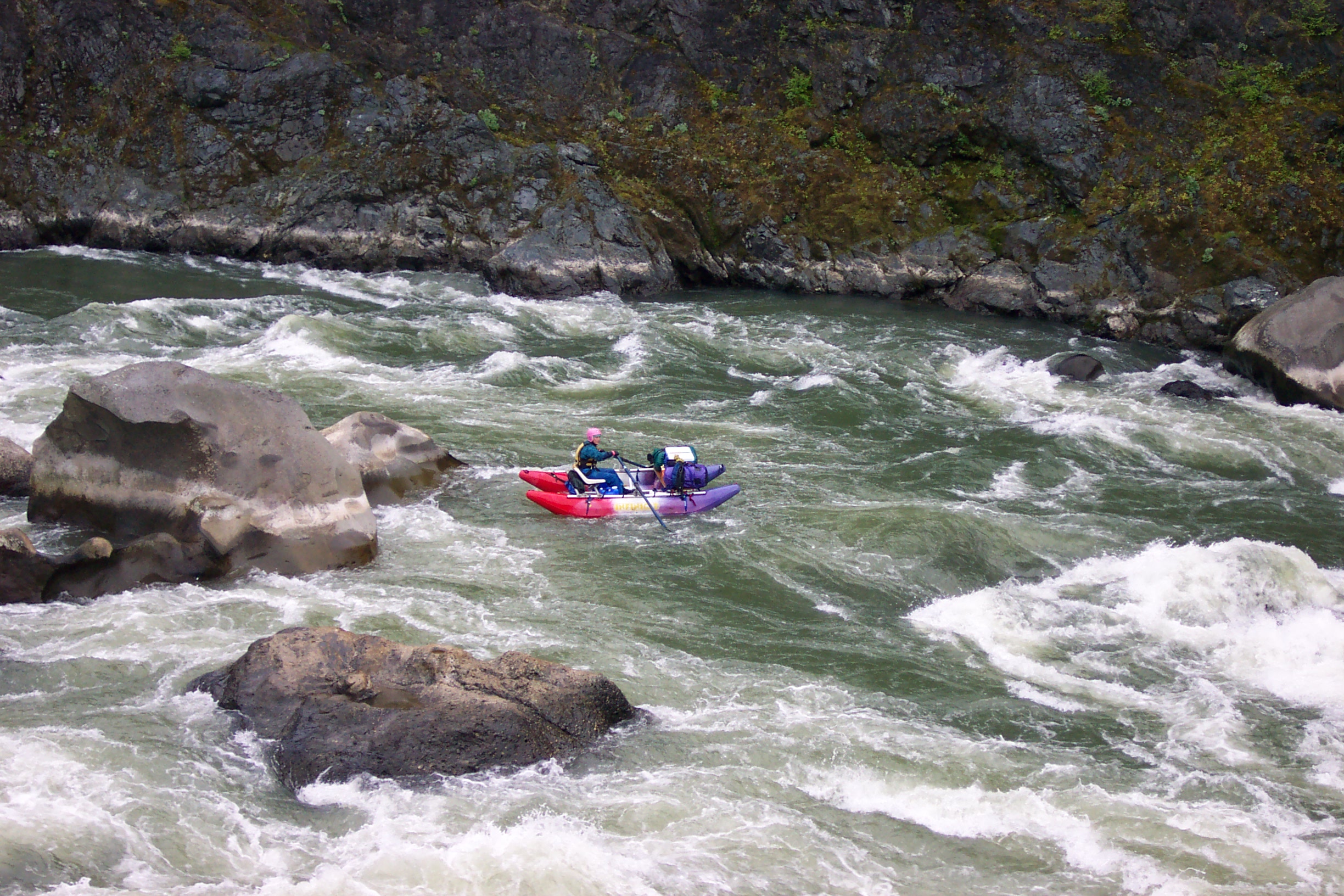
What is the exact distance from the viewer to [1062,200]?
24.6 meters

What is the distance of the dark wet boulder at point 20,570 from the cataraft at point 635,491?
16.0 feet

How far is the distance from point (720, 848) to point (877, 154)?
2334cm

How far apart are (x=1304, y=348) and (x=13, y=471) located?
18.4 metres

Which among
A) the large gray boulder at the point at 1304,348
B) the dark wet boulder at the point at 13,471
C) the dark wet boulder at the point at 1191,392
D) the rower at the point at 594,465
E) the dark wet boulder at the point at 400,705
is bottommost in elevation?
the dark wet boulder at the point at 13,471

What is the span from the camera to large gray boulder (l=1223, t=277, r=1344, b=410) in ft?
55.4

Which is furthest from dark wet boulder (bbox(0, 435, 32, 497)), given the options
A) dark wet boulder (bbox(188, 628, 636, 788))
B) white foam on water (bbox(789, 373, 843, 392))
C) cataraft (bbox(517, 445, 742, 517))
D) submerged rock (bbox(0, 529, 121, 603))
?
white foam on water (bbox(789, 373, 843, 392))

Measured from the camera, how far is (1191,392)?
17359mm

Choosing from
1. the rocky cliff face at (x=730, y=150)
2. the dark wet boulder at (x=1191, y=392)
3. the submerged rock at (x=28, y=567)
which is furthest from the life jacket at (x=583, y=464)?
the rocky cliff face at (x=730, y=150)

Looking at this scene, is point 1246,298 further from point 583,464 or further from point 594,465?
point 583,464

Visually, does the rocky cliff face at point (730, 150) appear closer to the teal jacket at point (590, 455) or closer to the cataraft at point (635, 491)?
the teal jacket at point (590, 455)

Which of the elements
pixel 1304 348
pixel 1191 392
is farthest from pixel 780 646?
pixel 1304 348

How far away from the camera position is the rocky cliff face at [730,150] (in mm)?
23625

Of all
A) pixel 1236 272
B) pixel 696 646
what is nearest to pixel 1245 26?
pixel 1236 272

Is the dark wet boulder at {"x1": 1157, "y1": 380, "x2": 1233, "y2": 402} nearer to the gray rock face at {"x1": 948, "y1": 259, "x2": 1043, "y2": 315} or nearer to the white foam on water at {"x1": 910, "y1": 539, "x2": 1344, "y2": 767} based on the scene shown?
the gray rock face at {"x1": 948, "y1": 259, "x2": 1043, "y2": 315}
